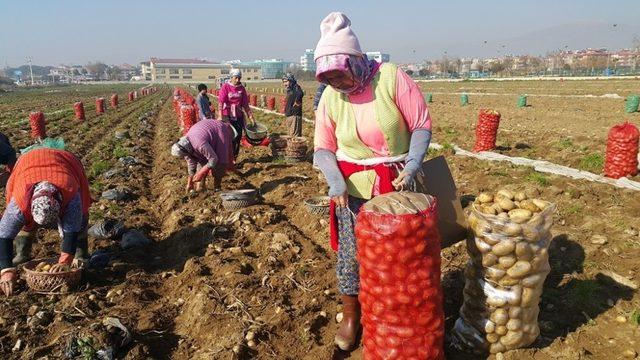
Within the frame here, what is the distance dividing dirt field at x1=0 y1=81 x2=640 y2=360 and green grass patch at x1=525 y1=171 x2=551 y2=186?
0.03 meters

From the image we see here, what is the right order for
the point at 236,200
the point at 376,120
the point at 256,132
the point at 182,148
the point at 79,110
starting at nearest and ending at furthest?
the point at 376,120, the point at 236,200, the point at 182,148, the point at 256,132, the point at 79,110

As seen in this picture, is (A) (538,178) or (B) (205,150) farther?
(B) (205,150)

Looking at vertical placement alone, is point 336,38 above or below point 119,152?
above

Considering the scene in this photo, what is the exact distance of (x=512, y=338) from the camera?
292 centimetres

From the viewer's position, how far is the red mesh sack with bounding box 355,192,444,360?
2.48m

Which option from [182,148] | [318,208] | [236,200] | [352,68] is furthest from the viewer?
[182,148]

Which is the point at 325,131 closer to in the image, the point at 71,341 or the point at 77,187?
the point at 71,341

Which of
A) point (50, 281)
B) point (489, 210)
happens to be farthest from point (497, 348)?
point (50, 281)

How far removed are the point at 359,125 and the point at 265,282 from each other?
7.37 ft

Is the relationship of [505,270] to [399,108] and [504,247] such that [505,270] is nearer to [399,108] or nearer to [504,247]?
[504,247]

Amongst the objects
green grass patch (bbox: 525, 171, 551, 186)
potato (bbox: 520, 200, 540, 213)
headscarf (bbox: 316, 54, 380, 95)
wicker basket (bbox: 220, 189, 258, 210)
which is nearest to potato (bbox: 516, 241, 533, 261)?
potato (bbox: 520, 200, 540, 213)

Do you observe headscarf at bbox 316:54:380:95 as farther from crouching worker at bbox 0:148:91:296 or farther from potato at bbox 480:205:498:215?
crouching worker at bbox 0:148:91:296

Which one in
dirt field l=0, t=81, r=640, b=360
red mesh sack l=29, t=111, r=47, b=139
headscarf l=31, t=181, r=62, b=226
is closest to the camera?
dirt field l=0, t=81, r=640, b=360

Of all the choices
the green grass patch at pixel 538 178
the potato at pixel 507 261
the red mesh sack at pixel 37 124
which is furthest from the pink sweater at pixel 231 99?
the red mesh sack at pixel 37 124
